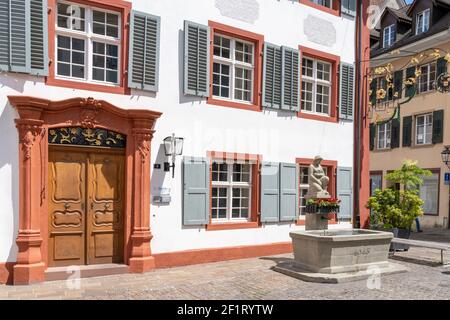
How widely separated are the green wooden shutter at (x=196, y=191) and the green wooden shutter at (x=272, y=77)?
226 centimetres

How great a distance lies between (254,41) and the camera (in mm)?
9727

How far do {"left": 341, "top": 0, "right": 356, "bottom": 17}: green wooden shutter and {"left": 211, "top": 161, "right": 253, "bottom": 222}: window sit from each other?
520 centimetres

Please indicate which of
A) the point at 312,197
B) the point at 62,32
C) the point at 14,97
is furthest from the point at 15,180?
the point at 312,197

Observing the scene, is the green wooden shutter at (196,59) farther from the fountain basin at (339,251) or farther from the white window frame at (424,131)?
the white window frame at (424,131)

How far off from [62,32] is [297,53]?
552cm

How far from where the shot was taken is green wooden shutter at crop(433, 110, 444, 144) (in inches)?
703

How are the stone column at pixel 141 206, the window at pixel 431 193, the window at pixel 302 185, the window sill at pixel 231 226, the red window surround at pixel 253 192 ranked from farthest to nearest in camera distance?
the window at pixel 431 193 < the window at pixel 302 185 < the red window surround at pixel 253 192 < the window sill at pixel 231 226 < the stone column at pixel 141 206

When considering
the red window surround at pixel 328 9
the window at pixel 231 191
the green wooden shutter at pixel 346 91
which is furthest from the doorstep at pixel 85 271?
the red window surround at pixel 328 9

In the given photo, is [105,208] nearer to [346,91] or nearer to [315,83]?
[315,83]

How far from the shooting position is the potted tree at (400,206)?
10508mm

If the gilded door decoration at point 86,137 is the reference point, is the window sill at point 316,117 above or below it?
above

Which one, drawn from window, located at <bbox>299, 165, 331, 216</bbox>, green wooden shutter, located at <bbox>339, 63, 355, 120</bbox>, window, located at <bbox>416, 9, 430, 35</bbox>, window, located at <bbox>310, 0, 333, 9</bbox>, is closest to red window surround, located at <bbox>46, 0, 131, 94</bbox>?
window, located at <bbox>299, 165, 331, 216</bbox>

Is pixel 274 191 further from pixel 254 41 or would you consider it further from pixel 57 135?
pixel 57 135

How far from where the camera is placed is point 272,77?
9.92m
